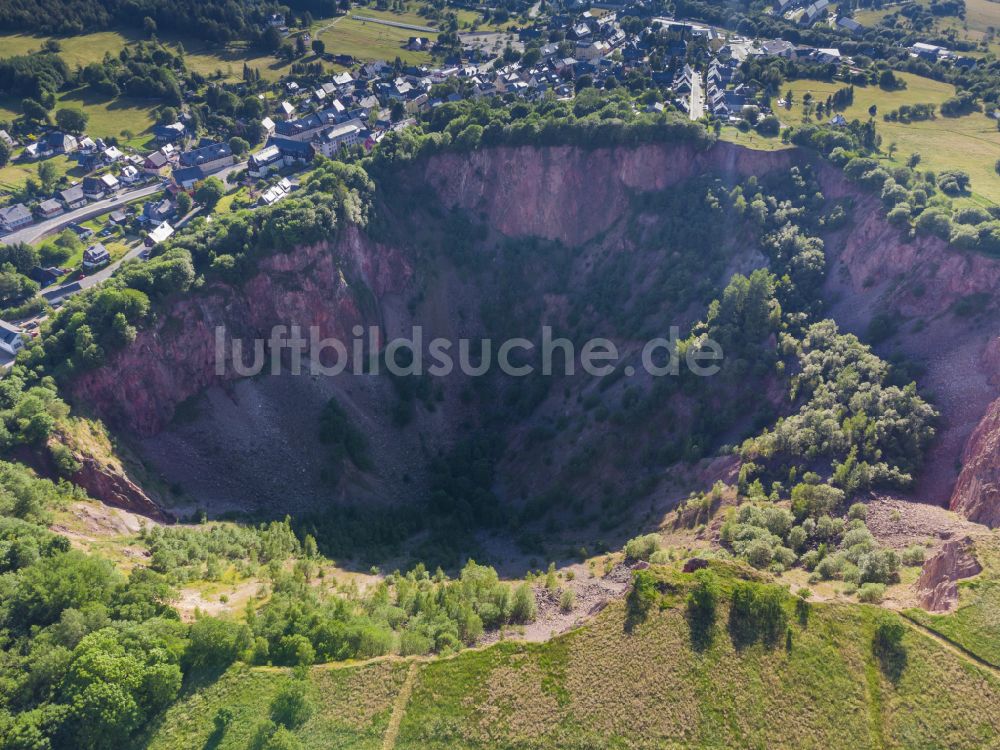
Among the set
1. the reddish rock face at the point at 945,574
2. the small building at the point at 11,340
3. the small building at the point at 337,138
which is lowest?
the small building at the point at 11,340

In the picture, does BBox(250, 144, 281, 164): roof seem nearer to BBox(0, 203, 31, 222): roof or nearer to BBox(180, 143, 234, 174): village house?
BBox(180, 143, 234, 174): village house

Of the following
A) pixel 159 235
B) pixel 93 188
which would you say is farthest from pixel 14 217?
pixel 159 235

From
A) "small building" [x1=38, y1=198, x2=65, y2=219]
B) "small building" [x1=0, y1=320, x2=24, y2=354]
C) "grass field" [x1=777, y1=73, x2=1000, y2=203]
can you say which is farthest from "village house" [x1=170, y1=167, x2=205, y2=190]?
"grass field" [x1=777, y1=73, x2=1000, y2=203]

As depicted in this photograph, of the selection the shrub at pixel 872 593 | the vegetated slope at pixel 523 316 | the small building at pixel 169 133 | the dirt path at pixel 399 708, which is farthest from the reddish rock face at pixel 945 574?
the small building at pixel 169 133

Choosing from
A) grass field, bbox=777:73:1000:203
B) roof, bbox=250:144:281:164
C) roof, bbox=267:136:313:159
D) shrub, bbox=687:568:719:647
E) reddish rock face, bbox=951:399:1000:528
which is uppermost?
grass field, bbox=777:73:1000:203

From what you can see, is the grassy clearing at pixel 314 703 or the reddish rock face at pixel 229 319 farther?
the reddish rock face at pixel 229 319

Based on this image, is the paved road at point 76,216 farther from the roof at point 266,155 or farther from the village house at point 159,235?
the roof at point 266,155
